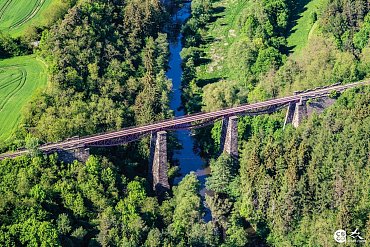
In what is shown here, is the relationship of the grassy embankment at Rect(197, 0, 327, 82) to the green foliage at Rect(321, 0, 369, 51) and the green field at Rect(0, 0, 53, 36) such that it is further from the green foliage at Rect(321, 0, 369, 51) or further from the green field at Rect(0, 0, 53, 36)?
the green field at Rect(0, 0, 53, 36)

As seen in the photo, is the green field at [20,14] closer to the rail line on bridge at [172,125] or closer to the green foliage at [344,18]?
the rail line on bridge at [172,125]

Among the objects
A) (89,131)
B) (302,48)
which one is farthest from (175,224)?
(302,48)

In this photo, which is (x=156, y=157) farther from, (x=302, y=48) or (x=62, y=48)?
(x=302, y=48)

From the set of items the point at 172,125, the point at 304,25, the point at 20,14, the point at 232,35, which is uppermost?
the point at 20,14

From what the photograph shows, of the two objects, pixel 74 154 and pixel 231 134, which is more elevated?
pixel 74 154

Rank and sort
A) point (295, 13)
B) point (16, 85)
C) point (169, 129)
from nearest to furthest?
point (169, 129) → point (16, 85) → point (295, 13)

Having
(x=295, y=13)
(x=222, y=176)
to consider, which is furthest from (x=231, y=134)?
(x=295, y=13)

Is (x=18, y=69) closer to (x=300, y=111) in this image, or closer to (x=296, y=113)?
(x=296, y=113)
